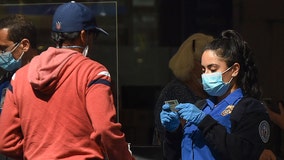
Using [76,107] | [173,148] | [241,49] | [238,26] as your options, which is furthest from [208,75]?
[238,26]

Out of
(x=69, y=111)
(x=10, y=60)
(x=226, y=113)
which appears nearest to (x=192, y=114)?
(x=226, y=113)

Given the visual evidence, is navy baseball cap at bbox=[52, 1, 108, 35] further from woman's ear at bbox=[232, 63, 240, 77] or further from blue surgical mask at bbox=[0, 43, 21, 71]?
blue surgical mask at bbox=[0, 43, 21, 71]

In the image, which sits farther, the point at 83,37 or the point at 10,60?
the point at 10,60

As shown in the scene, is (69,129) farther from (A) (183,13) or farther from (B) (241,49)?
Answer: (A) (183,13)

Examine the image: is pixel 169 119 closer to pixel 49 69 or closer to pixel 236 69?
pixel 236 69

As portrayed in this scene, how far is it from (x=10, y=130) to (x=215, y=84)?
3.59 ft

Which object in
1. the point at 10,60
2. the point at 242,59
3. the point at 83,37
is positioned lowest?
the point at 10,60

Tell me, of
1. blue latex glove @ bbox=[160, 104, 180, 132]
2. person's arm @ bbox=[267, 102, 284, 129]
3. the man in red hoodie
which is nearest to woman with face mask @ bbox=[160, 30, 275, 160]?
blue latex glove @ bbox=[160, 104, 180, 132]

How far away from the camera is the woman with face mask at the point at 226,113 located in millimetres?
3221

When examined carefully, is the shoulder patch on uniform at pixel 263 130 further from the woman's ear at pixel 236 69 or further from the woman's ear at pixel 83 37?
the woman's ear at pixel 83 37

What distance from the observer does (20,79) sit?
10.7 ft

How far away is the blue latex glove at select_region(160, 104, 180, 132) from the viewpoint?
350cm

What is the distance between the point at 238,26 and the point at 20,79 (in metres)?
3.88

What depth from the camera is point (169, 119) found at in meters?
3.52
